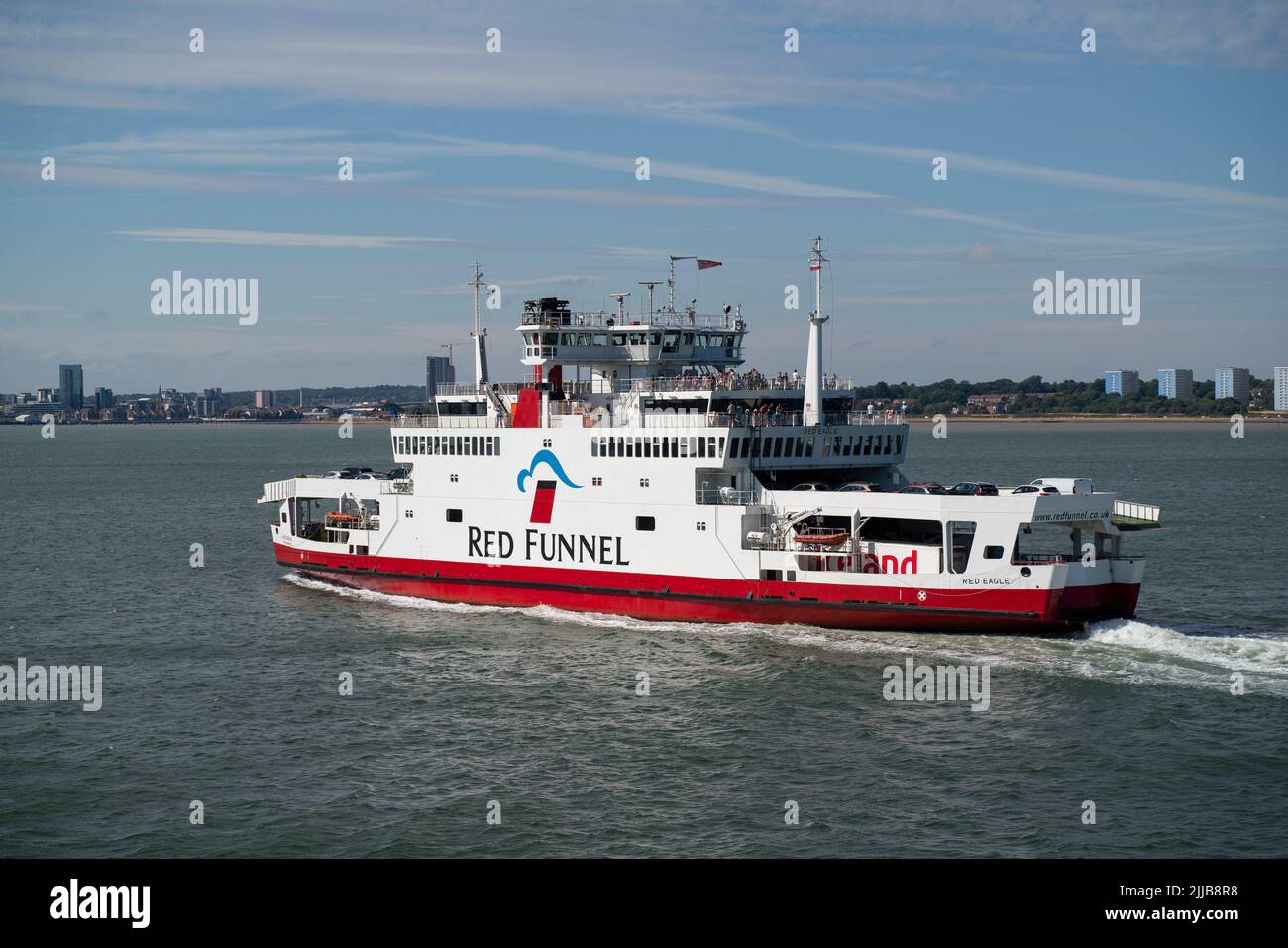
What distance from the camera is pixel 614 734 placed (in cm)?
2861

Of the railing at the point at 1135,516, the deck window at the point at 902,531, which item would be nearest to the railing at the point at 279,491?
the deck window at the point at 902,531

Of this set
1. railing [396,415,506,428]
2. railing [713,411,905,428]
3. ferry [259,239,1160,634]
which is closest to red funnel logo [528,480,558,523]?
ferry [259,239,1160,634]

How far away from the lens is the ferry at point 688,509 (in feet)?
116

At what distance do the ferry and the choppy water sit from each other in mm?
1067

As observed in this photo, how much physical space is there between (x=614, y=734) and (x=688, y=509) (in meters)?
12.0

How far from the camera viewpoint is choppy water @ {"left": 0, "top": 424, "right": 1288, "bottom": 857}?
901 inches

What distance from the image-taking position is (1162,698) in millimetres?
29625

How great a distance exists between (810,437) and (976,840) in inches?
802

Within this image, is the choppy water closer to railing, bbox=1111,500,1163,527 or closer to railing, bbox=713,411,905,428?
railing, bbox=1111,500,1163,527

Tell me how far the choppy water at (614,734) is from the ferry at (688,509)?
1.07 m

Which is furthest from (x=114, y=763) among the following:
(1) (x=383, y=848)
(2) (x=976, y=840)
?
(2) (x=976, y=840)

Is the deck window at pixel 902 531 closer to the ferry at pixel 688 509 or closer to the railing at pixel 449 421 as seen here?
the ferry at pixel 688 509
